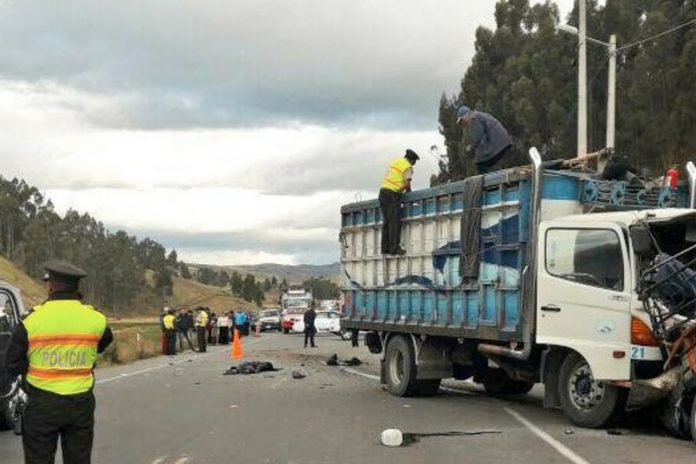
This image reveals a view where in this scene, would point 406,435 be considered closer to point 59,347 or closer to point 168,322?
point 59,347

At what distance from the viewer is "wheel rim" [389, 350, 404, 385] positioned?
1446cm

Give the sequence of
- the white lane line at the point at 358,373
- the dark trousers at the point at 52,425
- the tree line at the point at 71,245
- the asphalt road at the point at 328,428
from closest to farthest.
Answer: the dark trousers at the point at 52,425 → the asphalt road at the point at 328,428 → the white lane line at the point at 358,373 → the tree line at the point at 71,245

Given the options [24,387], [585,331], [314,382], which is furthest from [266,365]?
[24,387]

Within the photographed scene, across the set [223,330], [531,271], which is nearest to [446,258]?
[531,271]

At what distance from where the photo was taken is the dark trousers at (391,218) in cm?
1430

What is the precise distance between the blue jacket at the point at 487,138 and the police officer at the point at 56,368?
353 inches

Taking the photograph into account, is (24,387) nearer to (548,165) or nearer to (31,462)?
(31,462)

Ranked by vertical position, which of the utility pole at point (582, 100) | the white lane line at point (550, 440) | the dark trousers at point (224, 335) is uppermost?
the utility pole at point (582, 100)

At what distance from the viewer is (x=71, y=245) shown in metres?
130

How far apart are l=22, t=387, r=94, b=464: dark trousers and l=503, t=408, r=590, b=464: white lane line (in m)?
4.60

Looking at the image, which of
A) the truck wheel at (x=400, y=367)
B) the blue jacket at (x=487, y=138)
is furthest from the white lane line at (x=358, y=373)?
the blue jacket at (x=487, y=138)

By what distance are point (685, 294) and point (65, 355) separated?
6.41 m

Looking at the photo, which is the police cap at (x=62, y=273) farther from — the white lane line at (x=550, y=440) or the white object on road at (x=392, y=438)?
the white lane line at (x=550, y=440)

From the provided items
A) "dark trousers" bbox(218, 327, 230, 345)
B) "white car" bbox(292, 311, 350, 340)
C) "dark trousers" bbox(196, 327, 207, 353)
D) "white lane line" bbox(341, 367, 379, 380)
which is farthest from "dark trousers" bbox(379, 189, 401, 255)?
"white car" bbox(292, 311, 350, 340)
